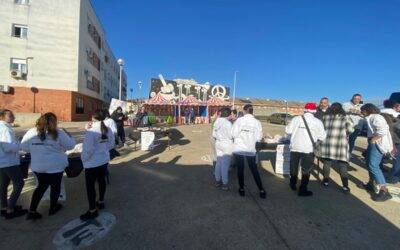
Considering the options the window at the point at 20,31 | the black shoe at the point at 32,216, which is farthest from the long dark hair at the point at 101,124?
the window at the point at 20,31

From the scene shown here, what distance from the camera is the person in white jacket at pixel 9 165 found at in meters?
3.18

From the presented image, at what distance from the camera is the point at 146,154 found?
8023mm

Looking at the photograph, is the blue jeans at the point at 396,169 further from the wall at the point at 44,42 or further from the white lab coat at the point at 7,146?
the wall at the point at 44,42

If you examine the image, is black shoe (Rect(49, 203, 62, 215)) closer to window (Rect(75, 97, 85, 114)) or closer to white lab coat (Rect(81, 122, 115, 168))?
white lab coat (Rect(81, 122, 115, 168))

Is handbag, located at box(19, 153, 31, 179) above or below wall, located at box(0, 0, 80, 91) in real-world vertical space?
below

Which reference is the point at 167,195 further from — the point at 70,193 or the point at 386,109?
the point at 386,109

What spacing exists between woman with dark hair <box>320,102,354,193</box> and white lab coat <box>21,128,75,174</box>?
493 centimetres

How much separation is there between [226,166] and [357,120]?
192 inches

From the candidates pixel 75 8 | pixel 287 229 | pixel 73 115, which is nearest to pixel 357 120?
pixel 287 229

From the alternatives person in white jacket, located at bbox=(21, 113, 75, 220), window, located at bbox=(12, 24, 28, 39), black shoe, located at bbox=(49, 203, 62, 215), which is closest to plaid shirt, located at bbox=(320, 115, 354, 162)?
person in white jacket, located at bbox=(21, 113, 75, 220)

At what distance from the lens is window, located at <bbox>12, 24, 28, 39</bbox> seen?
19.8 m

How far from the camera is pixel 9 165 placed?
3271mm

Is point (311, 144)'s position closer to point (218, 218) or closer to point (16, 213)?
point (218, 218)

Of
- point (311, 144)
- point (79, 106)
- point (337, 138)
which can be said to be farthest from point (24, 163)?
point (79, 106)
